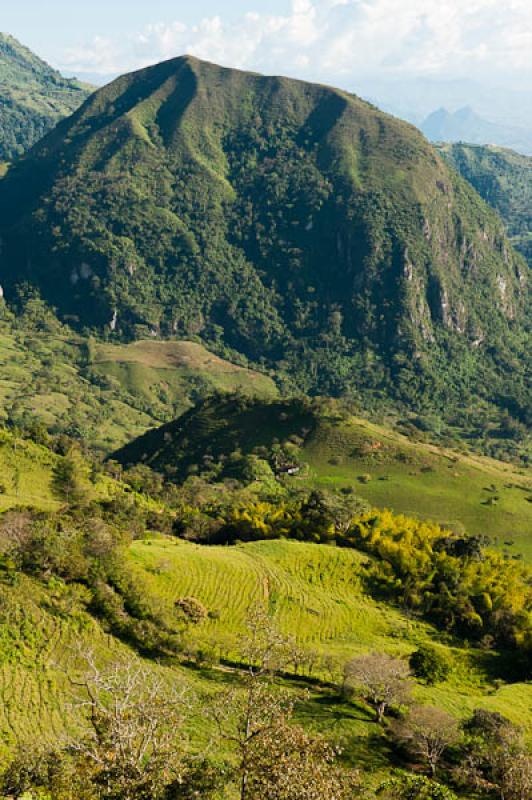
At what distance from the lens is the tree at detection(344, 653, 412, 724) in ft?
159

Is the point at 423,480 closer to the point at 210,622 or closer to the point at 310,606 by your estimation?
the point at 310,606

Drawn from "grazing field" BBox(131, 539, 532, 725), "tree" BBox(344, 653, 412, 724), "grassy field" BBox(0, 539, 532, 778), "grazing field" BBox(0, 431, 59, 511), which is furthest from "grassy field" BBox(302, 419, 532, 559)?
"tree" BBox(344, 653, 412, 724)

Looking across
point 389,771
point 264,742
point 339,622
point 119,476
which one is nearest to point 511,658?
point 339,622

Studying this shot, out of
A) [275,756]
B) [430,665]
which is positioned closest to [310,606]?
[430,665]

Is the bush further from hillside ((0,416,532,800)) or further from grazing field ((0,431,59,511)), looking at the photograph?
grazing field ((0,431,59,511))

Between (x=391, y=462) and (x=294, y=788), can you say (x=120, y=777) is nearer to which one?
(x=294, y=788)

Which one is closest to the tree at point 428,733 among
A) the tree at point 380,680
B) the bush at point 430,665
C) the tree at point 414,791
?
the tree at point 380,680

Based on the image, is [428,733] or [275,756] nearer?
[275,756]

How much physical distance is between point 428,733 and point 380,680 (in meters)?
5.83

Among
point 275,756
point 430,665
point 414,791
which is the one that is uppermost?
point 275,756

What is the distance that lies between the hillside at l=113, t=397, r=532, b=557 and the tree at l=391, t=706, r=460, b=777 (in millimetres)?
79364

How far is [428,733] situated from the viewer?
43.0m

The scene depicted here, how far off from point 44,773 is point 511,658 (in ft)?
162

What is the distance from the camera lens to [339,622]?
67.1 m
